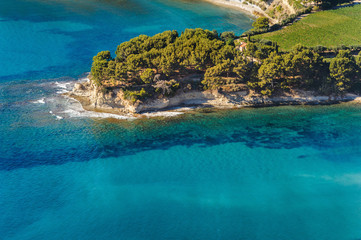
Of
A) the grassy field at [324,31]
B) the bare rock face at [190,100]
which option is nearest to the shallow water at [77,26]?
the grassy field at [324,31]

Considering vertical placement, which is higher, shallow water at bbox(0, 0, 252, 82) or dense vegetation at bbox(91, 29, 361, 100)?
shallow water at bbox(0, 0, 252, 82)

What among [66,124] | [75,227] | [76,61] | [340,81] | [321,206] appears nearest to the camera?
[75,227]

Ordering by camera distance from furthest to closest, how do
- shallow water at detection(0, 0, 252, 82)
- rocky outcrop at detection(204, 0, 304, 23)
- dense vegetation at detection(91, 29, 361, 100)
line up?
rocky outcrop at detection(204, 0, 304, 23), shallow water at detection(0, 0, 252, 82), dense vegetation at detection(91, 29, 361, 100)

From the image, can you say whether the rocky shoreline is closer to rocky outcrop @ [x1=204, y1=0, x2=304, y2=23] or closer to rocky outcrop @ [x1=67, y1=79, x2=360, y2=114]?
rocky outcrop @ [x1=67, y1=79, x2=360, y2=114]

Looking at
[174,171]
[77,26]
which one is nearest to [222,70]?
[174,171]

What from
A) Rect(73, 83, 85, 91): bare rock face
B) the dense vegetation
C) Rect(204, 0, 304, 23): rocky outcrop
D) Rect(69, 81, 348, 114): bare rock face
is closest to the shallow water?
Rect(204, 0, 304, 23): rocky outcrop

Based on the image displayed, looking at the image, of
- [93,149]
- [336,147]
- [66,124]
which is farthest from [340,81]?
[66,124]

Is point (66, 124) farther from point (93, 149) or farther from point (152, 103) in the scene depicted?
point (152, 103)

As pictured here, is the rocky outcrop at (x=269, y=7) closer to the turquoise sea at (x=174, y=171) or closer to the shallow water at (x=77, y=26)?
the shallow water at (x=77, y=26)
